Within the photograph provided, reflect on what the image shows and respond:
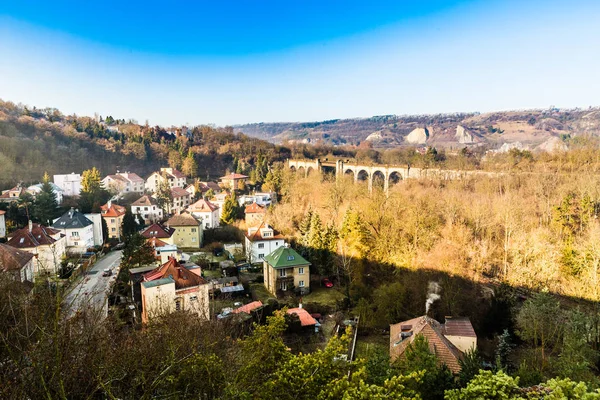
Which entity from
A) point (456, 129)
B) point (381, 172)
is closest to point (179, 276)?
point (381, 172)

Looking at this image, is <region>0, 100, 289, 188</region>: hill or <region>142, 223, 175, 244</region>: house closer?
<region>142, 223, 175, 244</region>: house

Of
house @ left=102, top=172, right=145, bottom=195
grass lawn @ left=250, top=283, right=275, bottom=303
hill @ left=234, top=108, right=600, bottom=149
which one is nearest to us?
grass lawn @ left=250, top=283, right=275, bottom=303

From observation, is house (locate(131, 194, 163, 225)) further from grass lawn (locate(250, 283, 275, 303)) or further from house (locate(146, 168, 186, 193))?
grass lawn (locate(250, 283, 275, 303))

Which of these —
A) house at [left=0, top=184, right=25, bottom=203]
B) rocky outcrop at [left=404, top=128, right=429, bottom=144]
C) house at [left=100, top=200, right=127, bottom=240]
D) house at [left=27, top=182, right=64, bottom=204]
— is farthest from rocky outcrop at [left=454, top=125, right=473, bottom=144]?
house at [left=0, top=184, right=25, bottom=203]

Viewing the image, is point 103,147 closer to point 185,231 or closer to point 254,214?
point 185,231

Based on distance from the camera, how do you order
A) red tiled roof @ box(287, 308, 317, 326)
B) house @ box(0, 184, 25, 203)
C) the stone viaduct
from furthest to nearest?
house @ box(0, 184, 25, 203) < the stone viaduct < red tiled roof @ box(287, 308, 317, 326)

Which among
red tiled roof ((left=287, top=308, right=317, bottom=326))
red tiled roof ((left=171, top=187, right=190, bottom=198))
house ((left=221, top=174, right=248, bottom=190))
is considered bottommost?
red tiled roof ((left=287, top=308, right=317, bottom=326))

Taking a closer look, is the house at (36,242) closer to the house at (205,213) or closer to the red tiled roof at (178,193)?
the house at (205,213)
